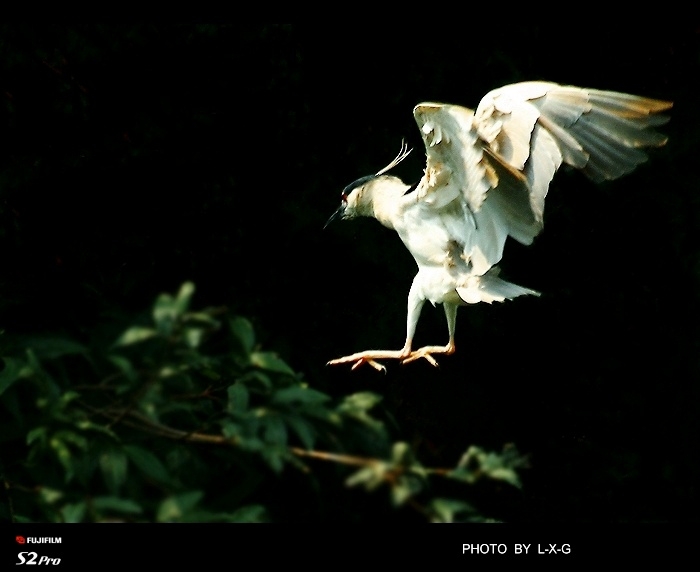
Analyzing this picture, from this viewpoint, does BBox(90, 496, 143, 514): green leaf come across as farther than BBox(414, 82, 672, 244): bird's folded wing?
No

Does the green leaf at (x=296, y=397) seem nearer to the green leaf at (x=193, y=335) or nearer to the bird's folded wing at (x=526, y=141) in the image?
the green leaf at (x=193, y=335)

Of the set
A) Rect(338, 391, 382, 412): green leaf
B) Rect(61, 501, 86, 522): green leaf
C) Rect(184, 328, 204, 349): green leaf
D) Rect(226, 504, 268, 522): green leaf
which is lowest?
Rect(226, 504, 268, 522): green leaf

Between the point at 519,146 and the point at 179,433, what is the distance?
1281 millimetres

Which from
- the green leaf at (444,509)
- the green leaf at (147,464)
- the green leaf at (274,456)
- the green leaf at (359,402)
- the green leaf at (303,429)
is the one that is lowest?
the green leaf at (444,509)

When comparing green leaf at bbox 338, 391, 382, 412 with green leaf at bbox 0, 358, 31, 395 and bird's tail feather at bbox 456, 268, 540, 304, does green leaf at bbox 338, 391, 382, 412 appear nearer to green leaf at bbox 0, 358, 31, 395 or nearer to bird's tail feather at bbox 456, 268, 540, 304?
green leaf at bbox 0, 358, 31, 395

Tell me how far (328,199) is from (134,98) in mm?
645

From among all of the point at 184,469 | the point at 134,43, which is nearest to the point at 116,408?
the point at 184,469

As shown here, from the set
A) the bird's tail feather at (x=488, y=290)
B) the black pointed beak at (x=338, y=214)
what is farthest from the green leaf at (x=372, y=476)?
the black pointed beak at (x=338, y=214)

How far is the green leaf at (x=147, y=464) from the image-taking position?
1.26 metres

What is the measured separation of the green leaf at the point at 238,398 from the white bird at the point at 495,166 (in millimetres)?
1084

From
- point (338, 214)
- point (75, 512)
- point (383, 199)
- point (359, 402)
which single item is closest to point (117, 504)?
point (75, 512)

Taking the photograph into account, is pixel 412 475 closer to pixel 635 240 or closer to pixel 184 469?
pixel 184 469

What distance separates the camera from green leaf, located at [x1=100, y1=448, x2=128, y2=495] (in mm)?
1232

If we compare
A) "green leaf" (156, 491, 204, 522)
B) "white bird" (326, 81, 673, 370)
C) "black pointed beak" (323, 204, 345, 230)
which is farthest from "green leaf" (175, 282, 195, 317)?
"black pointed beak" (323, 204, 345, 230)
